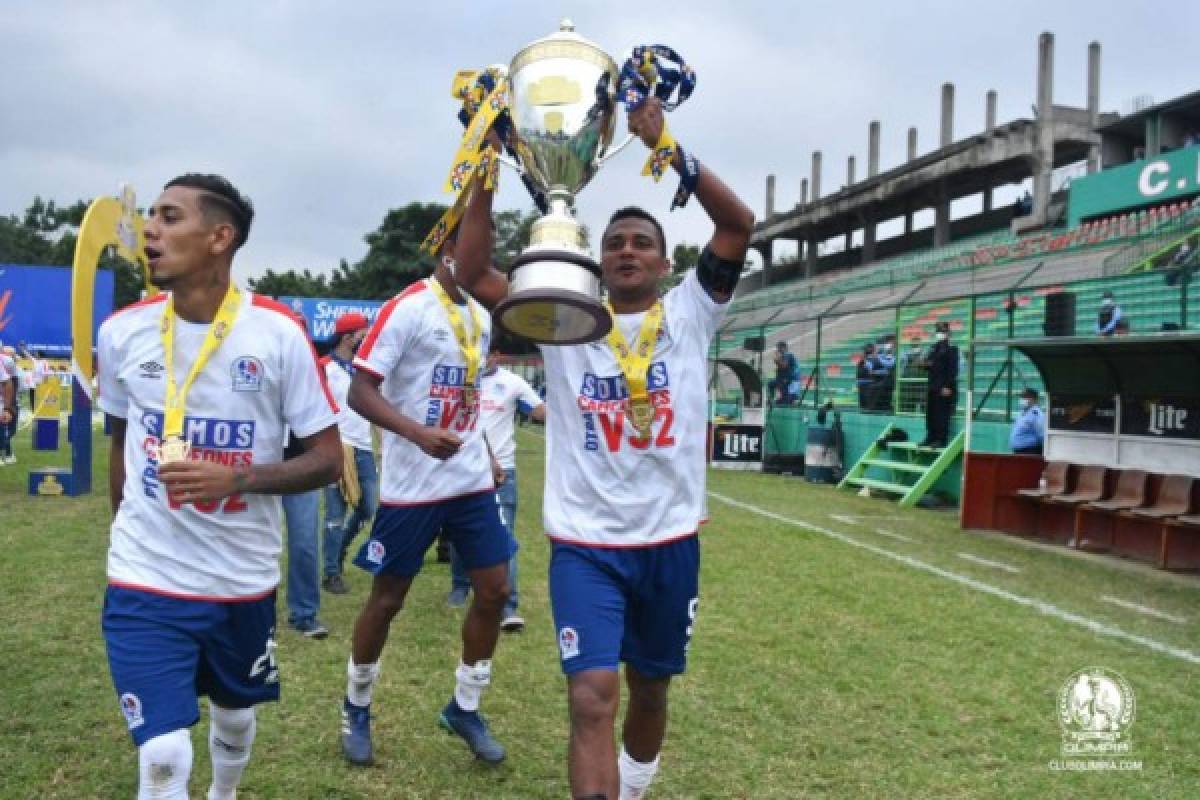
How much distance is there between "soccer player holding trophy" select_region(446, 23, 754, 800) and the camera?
281 centimetres

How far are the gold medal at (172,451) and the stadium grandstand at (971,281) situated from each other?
29.8 feet

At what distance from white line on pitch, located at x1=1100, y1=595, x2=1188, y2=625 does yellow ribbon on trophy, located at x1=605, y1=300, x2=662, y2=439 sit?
19.6 feet

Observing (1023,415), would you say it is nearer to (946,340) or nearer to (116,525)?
(946,340)

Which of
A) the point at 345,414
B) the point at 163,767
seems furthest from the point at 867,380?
the point at 163,767

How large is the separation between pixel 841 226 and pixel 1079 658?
175ft

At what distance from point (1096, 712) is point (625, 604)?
338 cm

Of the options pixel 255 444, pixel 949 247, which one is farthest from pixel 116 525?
pixel 949 247

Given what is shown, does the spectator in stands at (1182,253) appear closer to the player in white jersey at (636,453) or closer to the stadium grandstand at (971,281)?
the stadium grandstand at (971,281)

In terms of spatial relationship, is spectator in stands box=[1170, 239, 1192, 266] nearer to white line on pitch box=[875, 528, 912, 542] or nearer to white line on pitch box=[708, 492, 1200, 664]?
white line on pitch box=[875, 528, 912, 542]

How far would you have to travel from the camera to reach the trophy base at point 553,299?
2.55 metres

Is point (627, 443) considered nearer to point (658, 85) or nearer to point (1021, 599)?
point (658, 85)

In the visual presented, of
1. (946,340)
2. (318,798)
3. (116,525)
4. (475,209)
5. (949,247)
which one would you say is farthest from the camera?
(949,247)

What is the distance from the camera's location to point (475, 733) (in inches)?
165

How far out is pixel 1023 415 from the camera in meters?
13.0
